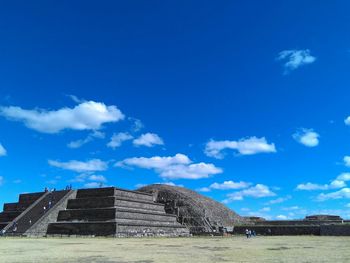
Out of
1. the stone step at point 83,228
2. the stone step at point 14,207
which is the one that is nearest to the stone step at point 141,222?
the stone step at point 83,228

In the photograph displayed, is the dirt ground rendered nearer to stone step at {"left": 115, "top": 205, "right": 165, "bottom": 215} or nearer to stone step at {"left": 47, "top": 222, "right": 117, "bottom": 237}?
stone step at {"left": 47, "top": 222, "right": 117, "bottom": 237}

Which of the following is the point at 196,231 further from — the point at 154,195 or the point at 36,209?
the point at 36,209

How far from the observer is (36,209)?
45500mm

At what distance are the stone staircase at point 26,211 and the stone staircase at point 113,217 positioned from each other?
2.02 meters

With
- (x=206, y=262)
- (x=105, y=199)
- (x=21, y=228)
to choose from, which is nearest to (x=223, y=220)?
(x=105, y=199)

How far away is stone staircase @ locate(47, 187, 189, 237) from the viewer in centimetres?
3878

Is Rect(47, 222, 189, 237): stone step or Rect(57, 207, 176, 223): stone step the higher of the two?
Rect(57, 207, 176, 223): stone step

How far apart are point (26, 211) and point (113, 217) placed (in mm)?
11916

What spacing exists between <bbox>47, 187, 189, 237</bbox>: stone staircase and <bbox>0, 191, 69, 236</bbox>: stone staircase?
202 centimetres

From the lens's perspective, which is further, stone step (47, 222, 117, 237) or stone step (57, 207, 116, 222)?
stone step (57, 207, 116, 222)

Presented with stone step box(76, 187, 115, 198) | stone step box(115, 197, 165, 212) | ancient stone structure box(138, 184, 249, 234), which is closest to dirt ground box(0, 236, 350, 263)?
stone step box(115, 197, 165, 212)

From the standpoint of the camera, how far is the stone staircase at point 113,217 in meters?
38.8

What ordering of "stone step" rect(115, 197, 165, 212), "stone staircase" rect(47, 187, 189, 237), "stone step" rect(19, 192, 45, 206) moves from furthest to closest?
"stone step" rect(19, 192, 45, 206)
"stone step" rect(115, 197, 165, 212)
"stone staircase" rect(47, 187, 189, 237)

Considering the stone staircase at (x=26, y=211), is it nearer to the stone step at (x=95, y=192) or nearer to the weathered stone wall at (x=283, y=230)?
the stone step at (x=95, y=192)
